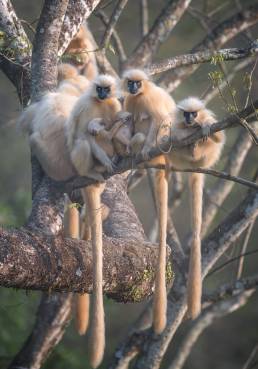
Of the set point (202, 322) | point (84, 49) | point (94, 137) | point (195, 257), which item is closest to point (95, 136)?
point (94, 137)

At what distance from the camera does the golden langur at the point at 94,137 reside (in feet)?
15.8

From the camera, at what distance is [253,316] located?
12.1 metres

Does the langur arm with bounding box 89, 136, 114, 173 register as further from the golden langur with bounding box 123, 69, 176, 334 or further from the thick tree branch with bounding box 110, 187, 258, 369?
the thick tree branch with bounding box 110, 187, 258, 369

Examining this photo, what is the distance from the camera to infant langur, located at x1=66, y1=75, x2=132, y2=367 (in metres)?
4.82

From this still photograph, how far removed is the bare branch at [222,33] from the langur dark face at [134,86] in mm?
2153

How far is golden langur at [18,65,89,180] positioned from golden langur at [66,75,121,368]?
266mm

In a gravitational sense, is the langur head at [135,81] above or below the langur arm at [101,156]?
above

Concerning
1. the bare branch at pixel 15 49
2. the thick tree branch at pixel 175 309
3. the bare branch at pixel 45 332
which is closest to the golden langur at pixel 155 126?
the bare branch at pixel 15 49

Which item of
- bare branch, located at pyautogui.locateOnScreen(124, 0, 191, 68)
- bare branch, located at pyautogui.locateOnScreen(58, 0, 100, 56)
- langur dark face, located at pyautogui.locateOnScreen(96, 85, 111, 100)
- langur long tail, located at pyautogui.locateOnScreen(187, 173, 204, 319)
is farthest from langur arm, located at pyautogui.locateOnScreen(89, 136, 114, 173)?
bare branch, located at pyautogui.locateOnScreen(124, 0, 191, 68)

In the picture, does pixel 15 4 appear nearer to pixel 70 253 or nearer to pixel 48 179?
pixel 48 179

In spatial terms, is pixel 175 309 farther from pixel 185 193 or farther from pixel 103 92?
pixel 185 193

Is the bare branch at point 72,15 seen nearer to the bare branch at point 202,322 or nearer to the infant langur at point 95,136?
the infant langur at point 95,136

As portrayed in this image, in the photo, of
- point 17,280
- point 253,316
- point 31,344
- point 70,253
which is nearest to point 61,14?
point 70,253

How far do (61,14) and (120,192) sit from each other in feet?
4.33
